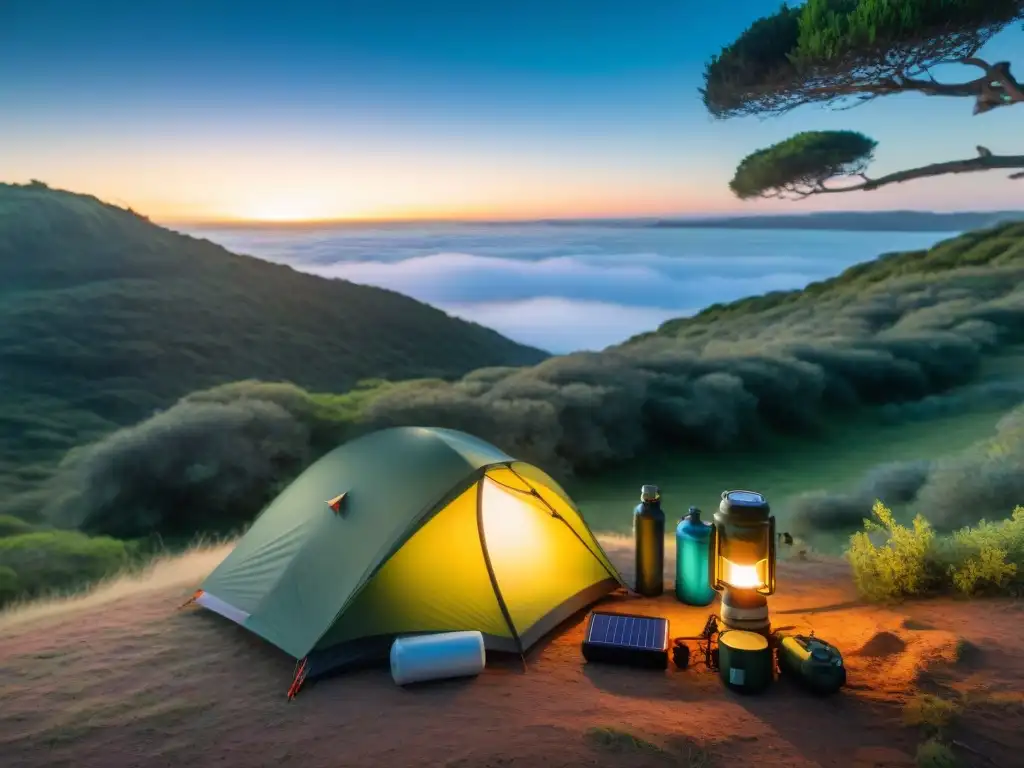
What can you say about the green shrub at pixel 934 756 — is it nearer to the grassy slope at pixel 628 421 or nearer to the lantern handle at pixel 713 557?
the lantern handle at pixel 713 557

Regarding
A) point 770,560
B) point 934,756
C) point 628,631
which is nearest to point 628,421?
point 770,560

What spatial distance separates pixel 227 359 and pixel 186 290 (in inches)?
127

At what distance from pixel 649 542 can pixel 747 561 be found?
86 cm

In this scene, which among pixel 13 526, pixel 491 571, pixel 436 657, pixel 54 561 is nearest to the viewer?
pixel 436 657

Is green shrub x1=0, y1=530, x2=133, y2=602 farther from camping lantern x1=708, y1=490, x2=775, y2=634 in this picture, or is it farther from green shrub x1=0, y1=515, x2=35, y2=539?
camping lantern x1=708, y1=490, x2=775, y2=634

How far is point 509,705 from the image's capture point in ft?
11.6

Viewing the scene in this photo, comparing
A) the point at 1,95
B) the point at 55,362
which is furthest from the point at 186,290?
the point at 1,95

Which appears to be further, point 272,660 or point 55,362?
point 55,362

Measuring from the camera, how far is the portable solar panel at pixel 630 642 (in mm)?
3926

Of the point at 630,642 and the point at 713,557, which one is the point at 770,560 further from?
the point at 630,642

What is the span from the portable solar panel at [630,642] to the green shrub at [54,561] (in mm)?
5230

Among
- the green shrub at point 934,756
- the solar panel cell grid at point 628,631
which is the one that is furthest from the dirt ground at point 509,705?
the solar panel cell grid at point 628,631

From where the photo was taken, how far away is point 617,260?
15000 millimetres

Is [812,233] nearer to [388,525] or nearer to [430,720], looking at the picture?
[388,525]
